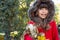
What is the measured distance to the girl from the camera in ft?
9.55

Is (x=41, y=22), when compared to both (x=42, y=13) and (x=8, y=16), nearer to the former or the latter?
(x=42, y=13)

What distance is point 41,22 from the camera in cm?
294

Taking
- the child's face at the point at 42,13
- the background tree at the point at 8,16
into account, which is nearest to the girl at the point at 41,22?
the child's face at the point at 42,13

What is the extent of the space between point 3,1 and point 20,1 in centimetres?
35

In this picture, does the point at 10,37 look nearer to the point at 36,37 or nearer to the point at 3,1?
the point at 3,1

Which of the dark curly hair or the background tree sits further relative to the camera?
the background tree

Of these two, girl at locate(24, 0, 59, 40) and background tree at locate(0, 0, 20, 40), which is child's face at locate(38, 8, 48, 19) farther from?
background tree at locate(0, 0, 20, 40)

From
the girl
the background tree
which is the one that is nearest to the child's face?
the girl

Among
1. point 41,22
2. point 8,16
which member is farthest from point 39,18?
point 8,16

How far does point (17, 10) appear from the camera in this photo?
4816 millimetres

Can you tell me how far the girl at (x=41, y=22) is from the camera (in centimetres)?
291

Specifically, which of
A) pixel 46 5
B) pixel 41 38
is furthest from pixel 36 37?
pixel 46 5

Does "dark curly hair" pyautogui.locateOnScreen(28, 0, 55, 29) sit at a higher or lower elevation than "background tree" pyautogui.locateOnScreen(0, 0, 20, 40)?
higher

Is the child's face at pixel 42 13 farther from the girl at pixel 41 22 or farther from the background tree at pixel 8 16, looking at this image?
the background tree at pixel 8 16
